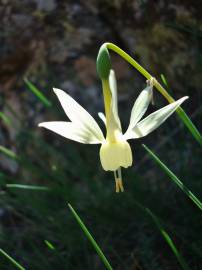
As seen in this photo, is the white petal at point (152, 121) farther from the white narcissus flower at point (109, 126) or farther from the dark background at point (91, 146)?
the dark background at point (91, 146)

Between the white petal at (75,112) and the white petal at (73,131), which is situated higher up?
the white petal at (75,112)

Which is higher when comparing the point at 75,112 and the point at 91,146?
the point at 75,112

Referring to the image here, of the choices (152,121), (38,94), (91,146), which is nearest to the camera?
(152,121)

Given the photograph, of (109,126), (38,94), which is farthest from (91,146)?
(109,126)

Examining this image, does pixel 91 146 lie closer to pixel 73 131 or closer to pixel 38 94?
pixel 38 94

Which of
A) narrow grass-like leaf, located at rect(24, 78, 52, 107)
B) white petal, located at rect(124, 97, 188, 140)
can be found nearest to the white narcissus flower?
white petal, located at rect(124, 97, 188, 140)

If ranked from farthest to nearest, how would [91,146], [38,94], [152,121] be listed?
[91,146] < [38,94] < [152,121]

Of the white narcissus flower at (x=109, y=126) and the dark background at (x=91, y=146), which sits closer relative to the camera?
the white narcissus flower at (x=109, y=126)

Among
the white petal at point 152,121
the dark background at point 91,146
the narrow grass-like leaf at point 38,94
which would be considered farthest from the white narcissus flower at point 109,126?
the narrow grass-like leaf at point 38,94
